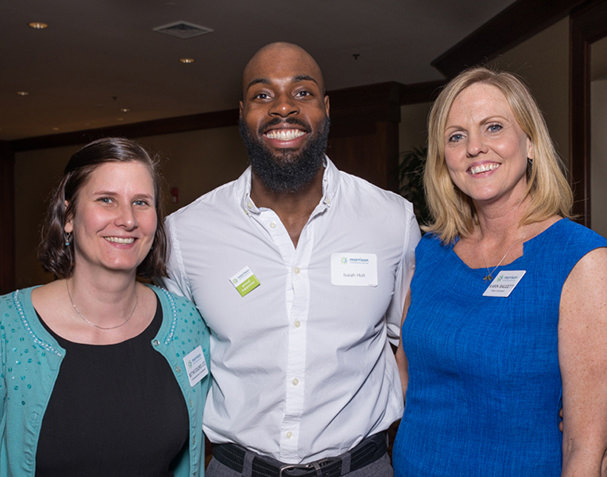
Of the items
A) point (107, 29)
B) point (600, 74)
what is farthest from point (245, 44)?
point (600, 74)

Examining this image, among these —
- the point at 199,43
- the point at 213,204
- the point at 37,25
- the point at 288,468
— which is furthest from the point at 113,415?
the point at 199,43

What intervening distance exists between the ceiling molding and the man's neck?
10.3 ft

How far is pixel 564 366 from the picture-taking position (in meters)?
1.46

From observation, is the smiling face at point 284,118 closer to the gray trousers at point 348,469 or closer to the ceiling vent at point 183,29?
the gray trousers at point 348,469

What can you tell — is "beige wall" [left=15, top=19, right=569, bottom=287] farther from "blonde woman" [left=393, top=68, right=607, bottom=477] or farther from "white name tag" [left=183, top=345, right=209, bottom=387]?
"blonde woman" [left=393, top=68, right=607, bottom=477]

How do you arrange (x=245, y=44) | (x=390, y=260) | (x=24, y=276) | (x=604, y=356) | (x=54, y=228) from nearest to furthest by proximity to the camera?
(x=604, y=356) → (x=54, y=228) → (x=390, y=260) → (x=245, y=44) → (x=24, y=276)

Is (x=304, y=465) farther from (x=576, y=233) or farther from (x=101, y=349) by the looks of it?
(x=576, y=233)

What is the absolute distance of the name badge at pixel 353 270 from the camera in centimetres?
191

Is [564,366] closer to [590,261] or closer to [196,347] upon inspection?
[590,261]

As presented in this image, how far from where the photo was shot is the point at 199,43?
6121 mm

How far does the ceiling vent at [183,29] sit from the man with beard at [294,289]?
371cm

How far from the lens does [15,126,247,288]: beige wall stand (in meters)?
10.4

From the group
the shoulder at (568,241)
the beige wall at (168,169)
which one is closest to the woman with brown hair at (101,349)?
the shoulder at (568,241)

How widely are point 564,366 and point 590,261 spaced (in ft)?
0.85
